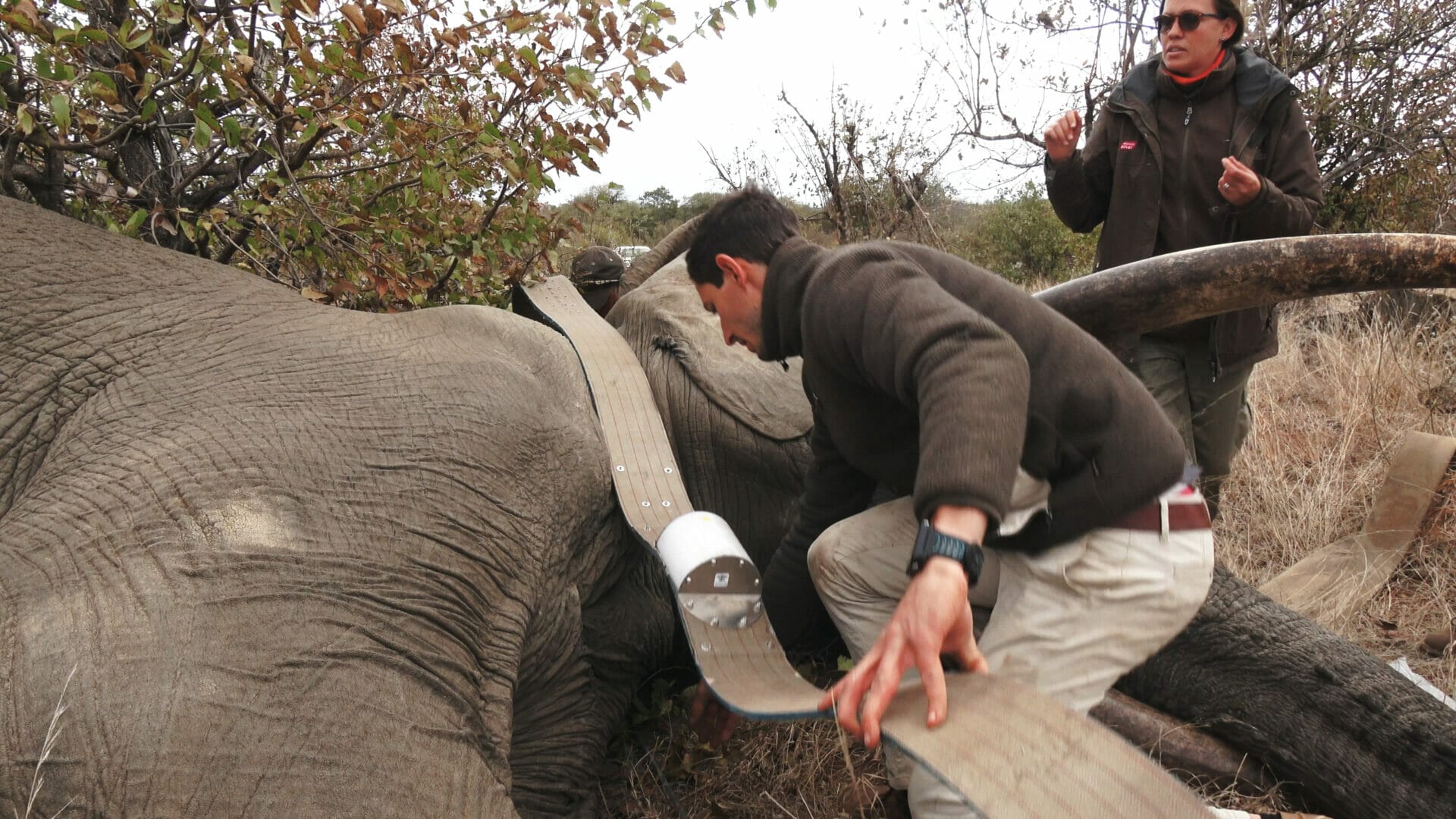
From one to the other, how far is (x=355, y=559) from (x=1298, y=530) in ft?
11.8

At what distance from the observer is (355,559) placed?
196 cm

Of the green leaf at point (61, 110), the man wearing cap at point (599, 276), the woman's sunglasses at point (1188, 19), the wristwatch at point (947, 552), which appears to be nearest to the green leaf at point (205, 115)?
the green leaf at point (61, 110)

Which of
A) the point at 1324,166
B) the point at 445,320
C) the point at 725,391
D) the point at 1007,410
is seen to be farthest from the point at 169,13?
the point at 1324,166

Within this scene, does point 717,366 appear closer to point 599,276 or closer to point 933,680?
point 599,276

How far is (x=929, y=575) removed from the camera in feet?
5.27

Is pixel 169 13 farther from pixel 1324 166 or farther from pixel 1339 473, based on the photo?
pixel 1324 166

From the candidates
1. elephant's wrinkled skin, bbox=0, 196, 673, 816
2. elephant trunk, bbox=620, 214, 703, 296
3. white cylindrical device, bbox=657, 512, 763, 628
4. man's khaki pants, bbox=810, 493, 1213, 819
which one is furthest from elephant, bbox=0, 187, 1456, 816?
elephant trunk, bbox=620, 214, 703, 296

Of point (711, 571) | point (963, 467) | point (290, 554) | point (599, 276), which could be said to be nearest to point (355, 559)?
point (290, 554)

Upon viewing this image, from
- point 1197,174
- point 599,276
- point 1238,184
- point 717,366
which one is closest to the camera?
point 717,366

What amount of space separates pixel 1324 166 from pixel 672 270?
21.2 ft

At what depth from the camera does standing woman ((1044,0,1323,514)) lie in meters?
3.56

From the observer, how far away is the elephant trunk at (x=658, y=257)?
3.82m

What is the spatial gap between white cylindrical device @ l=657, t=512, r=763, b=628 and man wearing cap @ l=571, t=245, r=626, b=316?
1867mm

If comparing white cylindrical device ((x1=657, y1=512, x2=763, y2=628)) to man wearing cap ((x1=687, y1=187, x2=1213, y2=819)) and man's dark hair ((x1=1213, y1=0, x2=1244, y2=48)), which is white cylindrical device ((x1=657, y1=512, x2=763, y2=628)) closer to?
man wearing cap ((x1=687, y1=187, x2=1213, y2=819))
